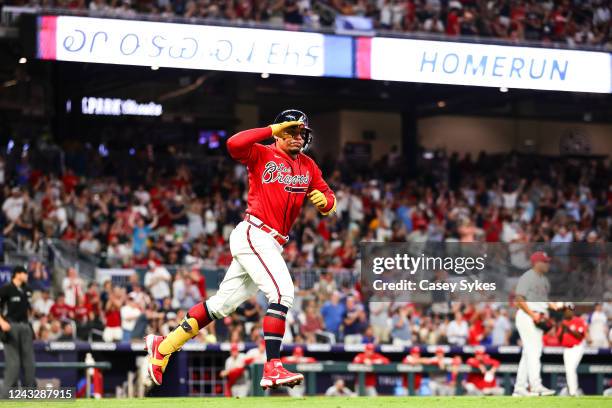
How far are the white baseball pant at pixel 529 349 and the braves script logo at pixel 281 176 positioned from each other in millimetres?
5521

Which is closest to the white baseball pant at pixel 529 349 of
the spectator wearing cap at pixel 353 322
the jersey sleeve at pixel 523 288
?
the jersey sleeve at pixel 523 288

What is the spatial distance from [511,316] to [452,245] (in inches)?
89.9

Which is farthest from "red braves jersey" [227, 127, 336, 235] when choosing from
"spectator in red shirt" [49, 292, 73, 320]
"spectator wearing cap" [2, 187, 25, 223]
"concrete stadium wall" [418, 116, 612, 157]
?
"concrete stadium wall" [418, 116, 612, 157]

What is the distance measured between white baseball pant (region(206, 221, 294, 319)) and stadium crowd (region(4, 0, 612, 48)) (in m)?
11.5

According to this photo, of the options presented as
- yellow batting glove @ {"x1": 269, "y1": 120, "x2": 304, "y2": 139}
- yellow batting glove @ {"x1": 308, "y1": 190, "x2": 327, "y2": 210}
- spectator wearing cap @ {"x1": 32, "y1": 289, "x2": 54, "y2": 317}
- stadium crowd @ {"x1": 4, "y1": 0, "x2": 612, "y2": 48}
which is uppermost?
stadium crowd @ {"x1": 4, "y1": 0, "x2": 612, "y2": 48}

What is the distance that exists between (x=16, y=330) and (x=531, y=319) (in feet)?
19.9

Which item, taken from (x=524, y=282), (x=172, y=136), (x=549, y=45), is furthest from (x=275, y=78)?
(x=524, y=282)

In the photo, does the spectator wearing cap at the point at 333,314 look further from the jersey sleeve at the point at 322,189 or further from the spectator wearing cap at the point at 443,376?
the jersey sleeve at the point at 322,189

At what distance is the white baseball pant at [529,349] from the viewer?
1350 centimetres

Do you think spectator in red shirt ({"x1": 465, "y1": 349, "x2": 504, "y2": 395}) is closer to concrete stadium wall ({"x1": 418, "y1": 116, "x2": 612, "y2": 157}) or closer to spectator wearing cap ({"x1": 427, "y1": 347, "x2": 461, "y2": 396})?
spectator wearing cap ({"x1": 427, "y1": 347, "x2": 461, "y2": 396})

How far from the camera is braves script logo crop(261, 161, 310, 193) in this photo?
898 centimetres

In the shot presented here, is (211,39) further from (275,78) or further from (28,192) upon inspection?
(275,78)

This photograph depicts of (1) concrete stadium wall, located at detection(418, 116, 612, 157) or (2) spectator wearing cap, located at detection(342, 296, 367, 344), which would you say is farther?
(1) concrete stadium wall, located at detection(418, 116, 612, 157)

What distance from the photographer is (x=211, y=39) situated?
65.7 ft
